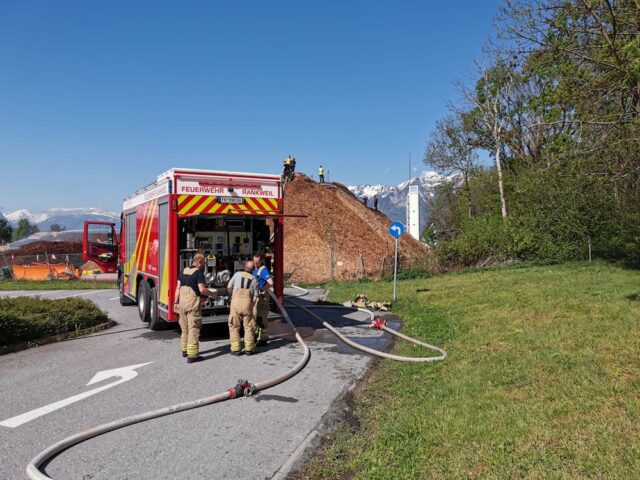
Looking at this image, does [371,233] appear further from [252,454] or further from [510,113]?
[252,454]

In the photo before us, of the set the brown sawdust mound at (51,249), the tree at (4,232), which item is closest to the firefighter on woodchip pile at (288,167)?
the brown sawdust mound at (51,249)

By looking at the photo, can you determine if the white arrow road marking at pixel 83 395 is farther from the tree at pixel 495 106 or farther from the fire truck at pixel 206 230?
the tree at pixel 495 106

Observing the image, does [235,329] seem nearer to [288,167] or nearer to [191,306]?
[191,306]

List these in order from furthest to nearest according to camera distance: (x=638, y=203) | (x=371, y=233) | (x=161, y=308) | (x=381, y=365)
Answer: (x=371, y=233) < (x=638, y=203) < (x=161, y=308) < (x=381, y=365)

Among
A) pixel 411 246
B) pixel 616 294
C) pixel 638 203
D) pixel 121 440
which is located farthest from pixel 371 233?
pixel 121 440

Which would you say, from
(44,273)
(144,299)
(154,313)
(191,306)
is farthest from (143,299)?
(44,273)

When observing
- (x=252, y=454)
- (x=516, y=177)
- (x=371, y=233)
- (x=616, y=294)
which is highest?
(x=516, y=177)

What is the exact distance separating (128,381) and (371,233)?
29.4 metres

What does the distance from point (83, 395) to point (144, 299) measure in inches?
220

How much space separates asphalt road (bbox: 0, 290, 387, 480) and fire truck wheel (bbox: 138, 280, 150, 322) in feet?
3.90

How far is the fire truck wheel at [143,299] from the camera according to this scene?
11.8 m

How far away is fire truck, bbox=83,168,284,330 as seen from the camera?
9.88 meters

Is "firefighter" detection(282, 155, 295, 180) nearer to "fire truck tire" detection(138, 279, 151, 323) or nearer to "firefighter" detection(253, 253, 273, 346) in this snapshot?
"firefighter" detection(253, 253, 273, 346)

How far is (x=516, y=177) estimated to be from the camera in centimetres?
3072
